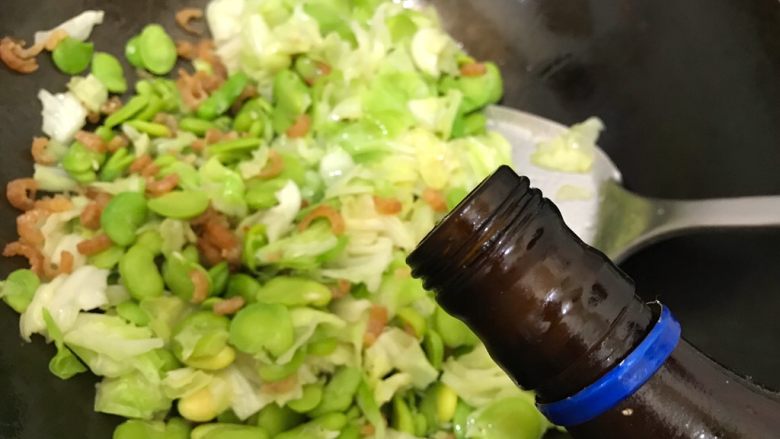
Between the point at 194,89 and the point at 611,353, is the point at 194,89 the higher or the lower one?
the lower one

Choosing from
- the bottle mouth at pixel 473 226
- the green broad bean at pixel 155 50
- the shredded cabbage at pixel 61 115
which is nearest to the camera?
the bottle mouth at pixel 473 226

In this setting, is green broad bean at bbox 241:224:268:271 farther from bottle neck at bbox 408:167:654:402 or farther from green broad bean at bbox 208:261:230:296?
bottle neck at bbox 408:167:654:402

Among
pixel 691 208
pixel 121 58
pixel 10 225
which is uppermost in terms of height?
pixel 121 58

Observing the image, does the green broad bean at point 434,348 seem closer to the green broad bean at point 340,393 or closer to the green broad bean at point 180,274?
the green broad bean at point 340,393

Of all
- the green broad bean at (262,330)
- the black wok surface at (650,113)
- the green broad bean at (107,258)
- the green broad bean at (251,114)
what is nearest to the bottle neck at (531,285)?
the green broad bean at (262,330)

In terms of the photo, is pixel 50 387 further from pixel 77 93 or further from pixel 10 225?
pixel 77 93

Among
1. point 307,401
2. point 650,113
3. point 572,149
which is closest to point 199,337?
point 307,401

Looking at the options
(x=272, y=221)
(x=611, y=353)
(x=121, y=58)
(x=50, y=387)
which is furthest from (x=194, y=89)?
(x=611, y=353)
